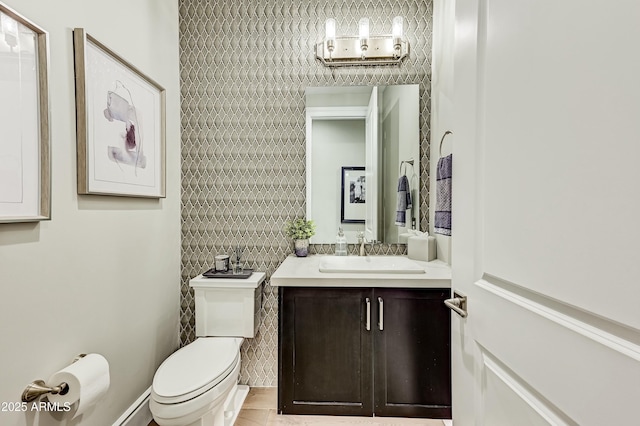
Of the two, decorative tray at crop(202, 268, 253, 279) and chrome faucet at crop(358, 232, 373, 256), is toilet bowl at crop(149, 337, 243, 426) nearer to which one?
decorative tray at crop(202, 268, 253, 279)

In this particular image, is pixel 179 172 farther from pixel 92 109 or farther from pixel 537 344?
pixel 537 344

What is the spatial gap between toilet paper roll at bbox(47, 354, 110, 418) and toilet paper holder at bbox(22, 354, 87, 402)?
0.01m

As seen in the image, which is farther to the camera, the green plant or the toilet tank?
the green plant

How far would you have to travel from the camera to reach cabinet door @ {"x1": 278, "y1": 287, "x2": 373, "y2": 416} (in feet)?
5.66

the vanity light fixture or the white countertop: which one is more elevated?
the vanity light fixture

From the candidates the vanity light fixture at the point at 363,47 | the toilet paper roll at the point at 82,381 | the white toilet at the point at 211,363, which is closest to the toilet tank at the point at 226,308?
the white toilet at the point at 211,363

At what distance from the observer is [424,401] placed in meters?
1.71

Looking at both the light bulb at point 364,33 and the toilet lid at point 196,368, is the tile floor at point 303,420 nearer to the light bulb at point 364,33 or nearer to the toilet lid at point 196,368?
the toilet lid at point 196,368

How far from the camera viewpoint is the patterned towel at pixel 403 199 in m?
2.20

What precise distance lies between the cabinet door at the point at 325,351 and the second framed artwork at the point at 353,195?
0.68m

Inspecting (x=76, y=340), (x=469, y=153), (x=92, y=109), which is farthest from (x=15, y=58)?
(x=469, y=153)

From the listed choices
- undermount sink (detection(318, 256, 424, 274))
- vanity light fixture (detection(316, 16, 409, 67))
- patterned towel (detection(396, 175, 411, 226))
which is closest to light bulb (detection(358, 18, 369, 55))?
vanity light fixture (detection(316, 16, 409, 67))

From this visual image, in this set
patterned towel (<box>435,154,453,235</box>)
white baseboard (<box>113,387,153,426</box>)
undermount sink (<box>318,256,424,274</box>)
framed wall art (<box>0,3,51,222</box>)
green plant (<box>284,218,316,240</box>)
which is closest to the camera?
framed wall art (<box>0,3,51,222</box>)

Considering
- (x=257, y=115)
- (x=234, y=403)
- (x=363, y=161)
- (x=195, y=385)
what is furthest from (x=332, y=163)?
(x=234, y=403)
